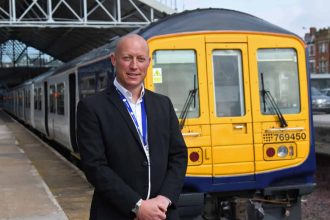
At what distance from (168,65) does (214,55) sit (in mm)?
546

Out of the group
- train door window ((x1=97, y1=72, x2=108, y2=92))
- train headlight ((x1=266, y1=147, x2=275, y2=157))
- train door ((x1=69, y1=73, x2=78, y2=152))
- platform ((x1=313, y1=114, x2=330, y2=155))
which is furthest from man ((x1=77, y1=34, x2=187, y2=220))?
platform ((x1=313, y1=114, x2=330, y2=155))

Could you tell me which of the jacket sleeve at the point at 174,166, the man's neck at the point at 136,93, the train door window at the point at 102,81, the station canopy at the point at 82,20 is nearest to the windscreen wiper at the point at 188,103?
the train door window at the point at 102,81

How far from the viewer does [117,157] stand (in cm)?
303

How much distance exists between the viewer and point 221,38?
21.2ft

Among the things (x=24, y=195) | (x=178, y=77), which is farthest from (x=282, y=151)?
(x=24, y=195)

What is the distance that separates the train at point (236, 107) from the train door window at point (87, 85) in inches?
93.0

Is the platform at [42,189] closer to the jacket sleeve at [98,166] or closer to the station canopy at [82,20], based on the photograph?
the jacket sleeve at [98,166]

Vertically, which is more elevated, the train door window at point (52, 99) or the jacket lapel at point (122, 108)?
the train door window at point (52, 99)

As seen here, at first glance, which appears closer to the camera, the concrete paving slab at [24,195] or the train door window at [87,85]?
the concrete paving slab at [24,195]

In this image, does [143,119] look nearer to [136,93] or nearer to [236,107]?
[136,93]

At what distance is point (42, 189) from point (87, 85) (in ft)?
6.17

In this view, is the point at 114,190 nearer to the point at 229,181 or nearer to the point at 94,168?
the point at 94,168

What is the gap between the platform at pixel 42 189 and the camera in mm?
7766

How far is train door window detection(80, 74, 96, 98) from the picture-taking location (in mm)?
8765
